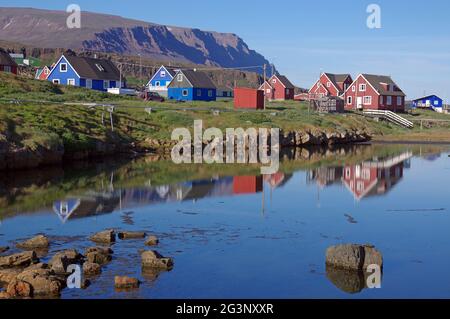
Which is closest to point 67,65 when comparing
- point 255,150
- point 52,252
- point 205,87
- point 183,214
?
point 205,87

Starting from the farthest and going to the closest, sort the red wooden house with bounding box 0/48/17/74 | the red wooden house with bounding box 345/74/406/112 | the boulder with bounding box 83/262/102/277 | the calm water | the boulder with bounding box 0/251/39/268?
1. the red wooden house with bounding box 345/74/406/112
2. the red wooden house with bounding box 0/48/17/74
3. the boulder with bounding box 0/251/39/268
4. the boulder with bounding box 83/262/102/277
5. the calm water

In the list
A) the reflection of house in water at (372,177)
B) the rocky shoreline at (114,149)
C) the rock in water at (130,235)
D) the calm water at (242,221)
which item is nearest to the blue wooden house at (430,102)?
the rocky shoreline at (114,149)

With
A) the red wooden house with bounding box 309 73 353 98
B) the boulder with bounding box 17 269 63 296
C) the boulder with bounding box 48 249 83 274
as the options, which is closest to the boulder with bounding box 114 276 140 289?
the boulder with bounding box 17 269 63 296

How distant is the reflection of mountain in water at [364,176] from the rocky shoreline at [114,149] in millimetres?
12669

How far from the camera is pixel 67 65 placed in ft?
291

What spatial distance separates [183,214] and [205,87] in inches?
2802

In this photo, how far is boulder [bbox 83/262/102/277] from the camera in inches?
633

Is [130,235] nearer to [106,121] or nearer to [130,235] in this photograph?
[130,235]

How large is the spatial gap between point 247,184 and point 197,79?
6314cm

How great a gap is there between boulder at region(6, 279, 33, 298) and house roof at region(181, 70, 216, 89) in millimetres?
78644

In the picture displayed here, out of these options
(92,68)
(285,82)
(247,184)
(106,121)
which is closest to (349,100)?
(285,82)

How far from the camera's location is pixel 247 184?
33156 millimetres

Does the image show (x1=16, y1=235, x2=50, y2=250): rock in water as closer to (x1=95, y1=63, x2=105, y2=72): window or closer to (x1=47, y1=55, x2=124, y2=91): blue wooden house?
(x1=47, y1=55, x2=124, y2=91): blue wooden house

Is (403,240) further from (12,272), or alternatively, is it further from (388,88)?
(388,88)
